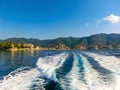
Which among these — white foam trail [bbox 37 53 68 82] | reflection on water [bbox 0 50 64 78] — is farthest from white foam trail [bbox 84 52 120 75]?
reflection on water [bbox 0 50 64 78]

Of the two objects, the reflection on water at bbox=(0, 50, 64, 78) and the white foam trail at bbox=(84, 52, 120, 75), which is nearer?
the white foam trail at bbox=(84, 52, 120, 75)

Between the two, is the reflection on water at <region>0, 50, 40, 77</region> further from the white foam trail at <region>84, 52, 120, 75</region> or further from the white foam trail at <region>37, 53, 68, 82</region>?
the white foam trail at <region>84, 52, 120, 75</region>

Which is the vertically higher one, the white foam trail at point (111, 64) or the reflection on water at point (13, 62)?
the white foam trail at point (111, 64)

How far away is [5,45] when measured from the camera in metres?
130

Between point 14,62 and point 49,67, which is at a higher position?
point 49,67

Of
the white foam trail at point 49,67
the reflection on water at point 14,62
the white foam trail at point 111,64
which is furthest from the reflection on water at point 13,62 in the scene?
the white foam trail at point 111,64

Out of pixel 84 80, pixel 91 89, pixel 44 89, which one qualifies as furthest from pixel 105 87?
pixel 44 89

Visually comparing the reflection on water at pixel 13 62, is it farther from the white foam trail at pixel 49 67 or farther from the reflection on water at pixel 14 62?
the white foam trail at pixel 49 67

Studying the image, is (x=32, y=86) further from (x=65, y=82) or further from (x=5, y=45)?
(x=5, y=45)

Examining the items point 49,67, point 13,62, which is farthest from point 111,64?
point 13,62

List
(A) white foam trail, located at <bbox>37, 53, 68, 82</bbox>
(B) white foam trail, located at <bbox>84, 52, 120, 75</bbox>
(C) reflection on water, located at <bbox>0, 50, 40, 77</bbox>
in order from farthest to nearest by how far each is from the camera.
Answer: (C) reflection on water, located at <bbox>0, 50, 40, 77</bbox> < (B) white foam trail, located at <bbox>84, 52, 120, 75</bbox> < (A) white foam trail, located at <bbox>37, 53, 68, 82</bbox>

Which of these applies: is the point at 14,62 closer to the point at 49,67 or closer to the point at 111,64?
the point at 49,67

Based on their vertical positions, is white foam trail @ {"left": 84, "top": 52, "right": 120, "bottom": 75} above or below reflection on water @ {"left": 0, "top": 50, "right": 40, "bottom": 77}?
above

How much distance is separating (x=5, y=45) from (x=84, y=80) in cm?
11512
